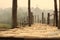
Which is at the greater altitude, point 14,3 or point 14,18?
point 14,3

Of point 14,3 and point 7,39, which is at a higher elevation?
point 14,3

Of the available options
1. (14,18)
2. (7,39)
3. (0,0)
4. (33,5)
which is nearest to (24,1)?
(33,5)

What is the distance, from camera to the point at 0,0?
14414 millimetres

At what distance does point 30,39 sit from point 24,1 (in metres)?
14.8

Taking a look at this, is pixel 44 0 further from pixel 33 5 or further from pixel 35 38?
→ pixel 35 38

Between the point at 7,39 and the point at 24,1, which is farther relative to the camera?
the point at 24,1

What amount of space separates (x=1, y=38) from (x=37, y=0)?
15.7 metres

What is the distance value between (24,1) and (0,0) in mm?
3117

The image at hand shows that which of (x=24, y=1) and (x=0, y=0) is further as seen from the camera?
(x=24, y=1)

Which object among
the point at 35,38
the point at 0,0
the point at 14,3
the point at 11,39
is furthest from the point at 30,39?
the point at 0,0

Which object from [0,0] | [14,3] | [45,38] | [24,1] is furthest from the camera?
[24,1]

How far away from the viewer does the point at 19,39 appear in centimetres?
230

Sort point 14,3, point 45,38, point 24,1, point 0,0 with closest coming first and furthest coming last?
point 45,38 < point 14,3 < point 0,0 < point 24,1

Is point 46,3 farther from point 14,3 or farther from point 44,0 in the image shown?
point 14,3
